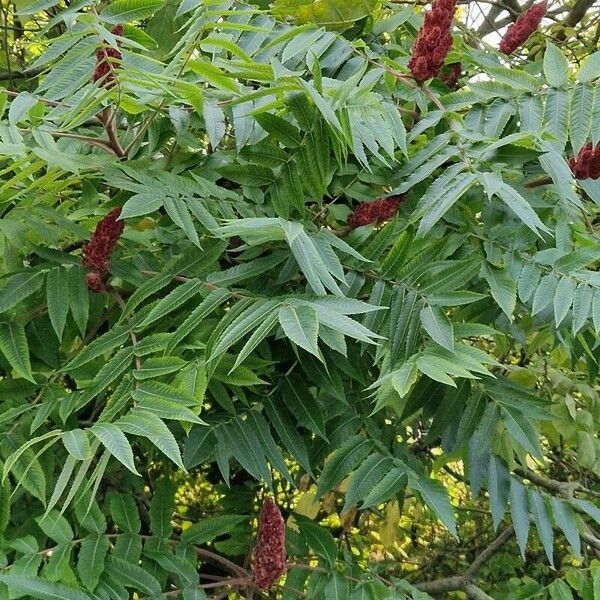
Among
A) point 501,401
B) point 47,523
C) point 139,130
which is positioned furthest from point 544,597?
point 139,130

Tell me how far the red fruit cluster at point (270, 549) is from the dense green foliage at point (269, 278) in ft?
0.21

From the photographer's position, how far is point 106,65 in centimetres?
171

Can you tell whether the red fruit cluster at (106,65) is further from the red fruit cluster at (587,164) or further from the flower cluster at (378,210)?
the red fruit cluster at (587,164)

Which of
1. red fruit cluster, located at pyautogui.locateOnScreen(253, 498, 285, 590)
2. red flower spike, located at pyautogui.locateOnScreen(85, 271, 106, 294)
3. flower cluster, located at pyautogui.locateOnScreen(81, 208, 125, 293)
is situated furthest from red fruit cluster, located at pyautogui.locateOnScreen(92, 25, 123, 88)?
red fruit cluster, located at pyautogui.locateOnScreen(253, 498, 285, 590)

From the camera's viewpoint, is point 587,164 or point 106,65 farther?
point 587,164

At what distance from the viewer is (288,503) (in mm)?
3311

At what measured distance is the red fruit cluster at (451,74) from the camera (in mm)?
2322

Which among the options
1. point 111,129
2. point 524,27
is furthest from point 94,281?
point 524,27

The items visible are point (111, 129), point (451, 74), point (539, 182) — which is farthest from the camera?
point (451, 74)

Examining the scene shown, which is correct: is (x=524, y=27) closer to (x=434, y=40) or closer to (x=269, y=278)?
(x=434, y=40)

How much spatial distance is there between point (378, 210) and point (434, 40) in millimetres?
414

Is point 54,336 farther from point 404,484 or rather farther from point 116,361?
point 404,484

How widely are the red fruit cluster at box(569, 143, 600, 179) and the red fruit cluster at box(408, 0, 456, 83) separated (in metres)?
0.44

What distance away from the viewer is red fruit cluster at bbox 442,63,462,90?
232 centimetres
